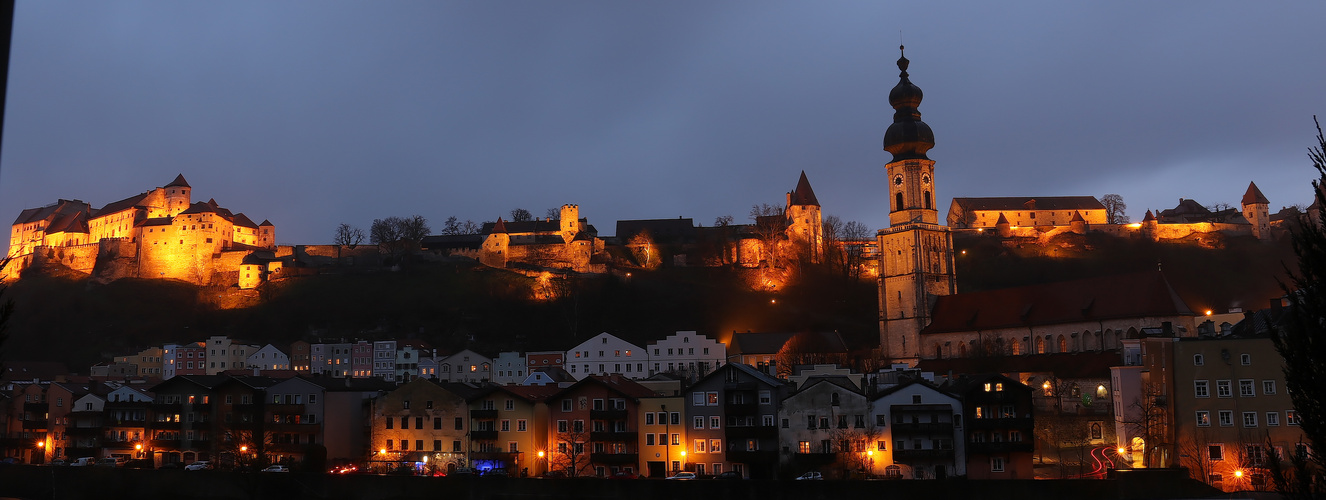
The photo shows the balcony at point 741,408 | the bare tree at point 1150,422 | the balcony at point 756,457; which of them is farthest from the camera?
the balcony at point 741,408

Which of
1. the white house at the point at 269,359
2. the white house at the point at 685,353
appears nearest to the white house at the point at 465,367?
the white house at the point at 685,353

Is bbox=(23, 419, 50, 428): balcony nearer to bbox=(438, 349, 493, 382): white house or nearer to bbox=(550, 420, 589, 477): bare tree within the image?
bbox=(550, 420, 589, 477): bare tree

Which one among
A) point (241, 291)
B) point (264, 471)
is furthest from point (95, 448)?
point (241, 291)

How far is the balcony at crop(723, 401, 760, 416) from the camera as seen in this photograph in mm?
44594

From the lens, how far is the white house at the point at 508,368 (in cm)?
8412

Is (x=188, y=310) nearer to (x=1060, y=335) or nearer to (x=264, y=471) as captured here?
(x=264, y=471)

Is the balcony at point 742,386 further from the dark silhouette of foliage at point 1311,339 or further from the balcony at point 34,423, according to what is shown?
the balcony at point 34,423

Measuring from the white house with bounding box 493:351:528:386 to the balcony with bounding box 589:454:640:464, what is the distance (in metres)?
38.6

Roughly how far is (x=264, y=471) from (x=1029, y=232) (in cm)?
10427

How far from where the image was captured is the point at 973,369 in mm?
61250

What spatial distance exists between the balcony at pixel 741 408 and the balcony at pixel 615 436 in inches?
170

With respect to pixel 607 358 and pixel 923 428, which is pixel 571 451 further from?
pixel 607 358

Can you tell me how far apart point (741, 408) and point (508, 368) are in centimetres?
4341

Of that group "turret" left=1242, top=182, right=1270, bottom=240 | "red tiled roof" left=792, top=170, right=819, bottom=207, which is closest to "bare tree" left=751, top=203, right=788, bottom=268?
"red tiled roof" left=792, top=170, right=819, bottom=207
